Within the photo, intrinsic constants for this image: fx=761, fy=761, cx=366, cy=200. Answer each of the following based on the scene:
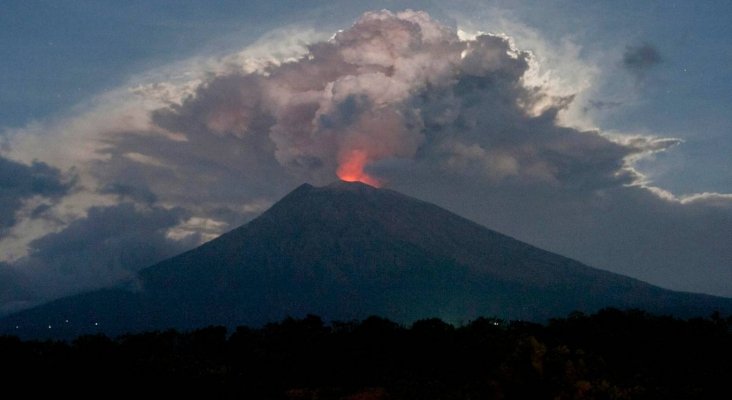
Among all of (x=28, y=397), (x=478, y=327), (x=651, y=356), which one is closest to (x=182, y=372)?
(x=28, y=397)

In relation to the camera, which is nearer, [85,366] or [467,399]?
[467,399]

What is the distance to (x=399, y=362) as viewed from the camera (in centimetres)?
4834

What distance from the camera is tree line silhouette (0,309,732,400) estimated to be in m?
30.9

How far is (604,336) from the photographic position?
50.3 m

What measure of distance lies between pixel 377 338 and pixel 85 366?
20056mm

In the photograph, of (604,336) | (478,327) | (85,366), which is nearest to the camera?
A: (85,366)

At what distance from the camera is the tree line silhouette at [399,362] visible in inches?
1216

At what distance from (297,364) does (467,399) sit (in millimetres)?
19236

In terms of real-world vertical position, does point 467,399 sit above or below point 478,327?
below

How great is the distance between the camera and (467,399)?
30.0m

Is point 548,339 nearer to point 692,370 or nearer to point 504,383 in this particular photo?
point 692,370

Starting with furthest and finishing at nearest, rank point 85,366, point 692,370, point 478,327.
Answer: point 478,327 → point 692,370 → point 85,366

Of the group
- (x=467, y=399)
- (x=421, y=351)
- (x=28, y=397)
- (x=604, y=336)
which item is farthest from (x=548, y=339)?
(x=28, y=397)

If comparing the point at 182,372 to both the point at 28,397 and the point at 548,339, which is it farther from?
the point at 548,339
